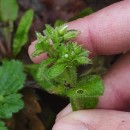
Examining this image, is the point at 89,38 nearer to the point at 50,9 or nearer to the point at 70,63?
the point at 70,63

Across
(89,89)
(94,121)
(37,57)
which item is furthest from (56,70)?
(37,57)

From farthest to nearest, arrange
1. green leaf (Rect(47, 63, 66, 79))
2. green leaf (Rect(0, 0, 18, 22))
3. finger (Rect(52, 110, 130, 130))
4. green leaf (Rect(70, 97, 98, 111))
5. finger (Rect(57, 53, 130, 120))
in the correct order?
green leaf (Rect(0, 0, 18, 22))
finger (Rect(57, 53, 130, 120))
green leaf (Rect(70, 97, 98, 111))
finger (Rect(52, 110, 130, 130))
green leaf (Rect(47, 63, 66, 79))

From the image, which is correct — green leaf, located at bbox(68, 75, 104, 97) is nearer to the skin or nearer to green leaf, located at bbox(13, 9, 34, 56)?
the skin

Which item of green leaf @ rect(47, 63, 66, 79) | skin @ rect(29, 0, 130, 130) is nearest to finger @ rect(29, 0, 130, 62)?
skin @ rect(29, 0, 130, 130)

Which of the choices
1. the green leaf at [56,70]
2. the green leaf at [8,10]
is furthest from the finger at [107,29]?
the green leaf at [8,10]

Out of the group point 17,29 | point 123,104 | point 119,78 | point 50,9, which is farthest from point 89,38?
point 50,9

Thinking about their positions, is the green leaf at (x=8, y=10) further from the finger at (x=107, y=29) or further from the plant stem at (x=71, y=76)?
the plant stem at (x=71, y=76)
